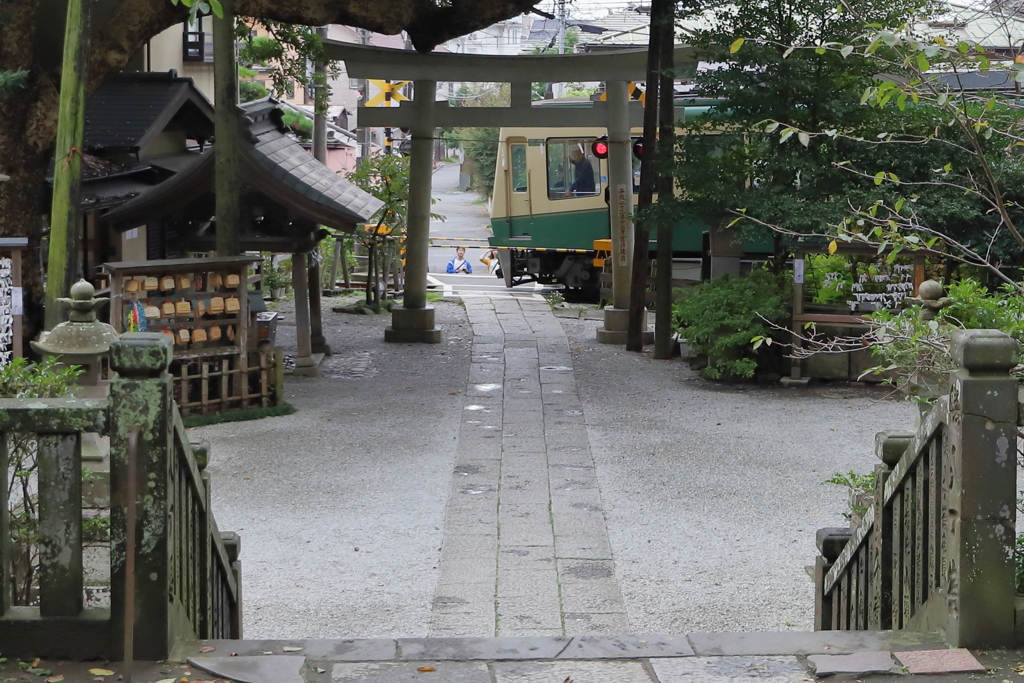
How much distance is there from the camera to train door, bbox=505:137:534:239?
66.3 ft

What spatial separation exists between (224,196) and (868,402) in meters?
6.77

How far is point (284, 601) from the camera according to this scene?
615 cm

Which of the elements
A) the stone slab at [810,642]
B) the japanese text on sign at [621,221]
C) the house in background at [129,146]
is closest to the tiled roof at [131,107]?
the house in background at [129,146]

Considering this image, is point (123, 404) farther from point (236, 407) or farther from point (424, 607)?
point (236, 407)

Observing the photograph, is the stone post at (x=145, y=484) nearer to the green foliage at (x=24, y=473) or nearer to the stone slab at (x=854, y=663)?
the green foliage at (x=24, y=473)

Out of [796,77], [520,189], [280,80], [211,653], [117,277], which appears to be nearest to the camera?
[211,653]

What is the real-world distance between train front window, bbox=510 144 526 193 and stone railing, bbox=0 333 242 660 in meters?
17.1

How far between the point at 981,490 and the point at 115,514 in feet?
8.23

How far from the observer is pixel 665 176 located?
13.2m

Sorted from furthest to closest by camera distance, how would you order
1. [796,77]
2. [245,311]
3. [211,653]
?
[796,77] → [245,311] → [211,653]

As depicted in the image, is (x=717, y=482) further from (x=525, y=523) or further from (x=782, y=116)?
(x=782, y=116)

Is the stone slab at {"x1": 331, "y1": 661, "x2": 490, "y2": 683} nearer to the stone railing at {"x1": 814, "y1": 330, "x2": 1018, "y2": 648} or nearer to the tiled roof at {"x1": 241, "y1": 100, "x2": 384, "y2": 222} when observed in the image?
the stone railing at {"x1": 814, "y1": 330, "x2": 1018, "y2": 648}

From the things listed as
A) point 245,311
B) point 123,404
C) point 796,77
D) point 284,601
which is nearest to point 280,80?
point 245,311

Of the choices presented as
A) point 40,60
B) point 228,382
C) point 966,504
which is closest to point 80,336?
point 228,382
